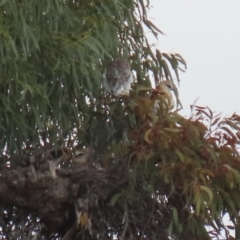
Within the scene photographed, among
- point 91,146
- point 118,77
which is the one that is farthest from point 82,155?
point 118,77

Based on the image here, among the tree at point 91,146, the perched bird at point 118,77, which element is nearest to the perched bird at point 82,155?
the tree at point 91,146

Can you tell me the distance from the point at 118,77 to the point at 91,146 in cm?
61

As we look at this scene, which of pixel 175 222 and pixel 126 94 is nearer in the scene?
pixel 175 222

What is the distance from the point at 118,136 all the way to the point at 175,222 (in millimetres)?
770

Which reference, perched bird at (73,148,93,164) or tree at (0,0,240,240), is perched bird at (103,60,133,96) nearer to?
tree at (0,0,240,240)

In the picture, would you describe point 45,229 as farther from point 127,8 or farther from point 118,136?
point 127,8

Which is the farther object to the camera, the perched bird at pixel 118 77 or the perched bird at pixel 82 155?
the perched bird at pixel 118 77

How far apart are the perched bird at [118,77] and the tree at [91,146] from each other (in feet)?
0.47

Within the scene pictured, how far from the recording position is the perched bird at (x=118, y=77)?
6714 mm

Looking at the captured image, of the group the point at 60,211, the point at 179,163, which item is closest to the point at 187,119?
the point at 179,163

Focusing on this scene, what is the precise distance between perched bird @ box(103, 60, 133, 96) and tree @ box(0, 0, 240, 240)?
0.14 meters

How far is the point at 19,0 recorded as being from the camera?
580 centimetres

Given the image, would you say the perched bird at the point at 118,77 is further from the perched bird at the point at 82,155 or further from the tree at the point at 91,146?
the perched bird at the point at 82,155

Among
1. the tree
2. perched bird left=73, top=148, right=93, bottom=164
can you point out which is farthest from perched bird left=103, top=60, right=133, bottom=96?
perched bird left=73, top=148, right=93, bottom=164
